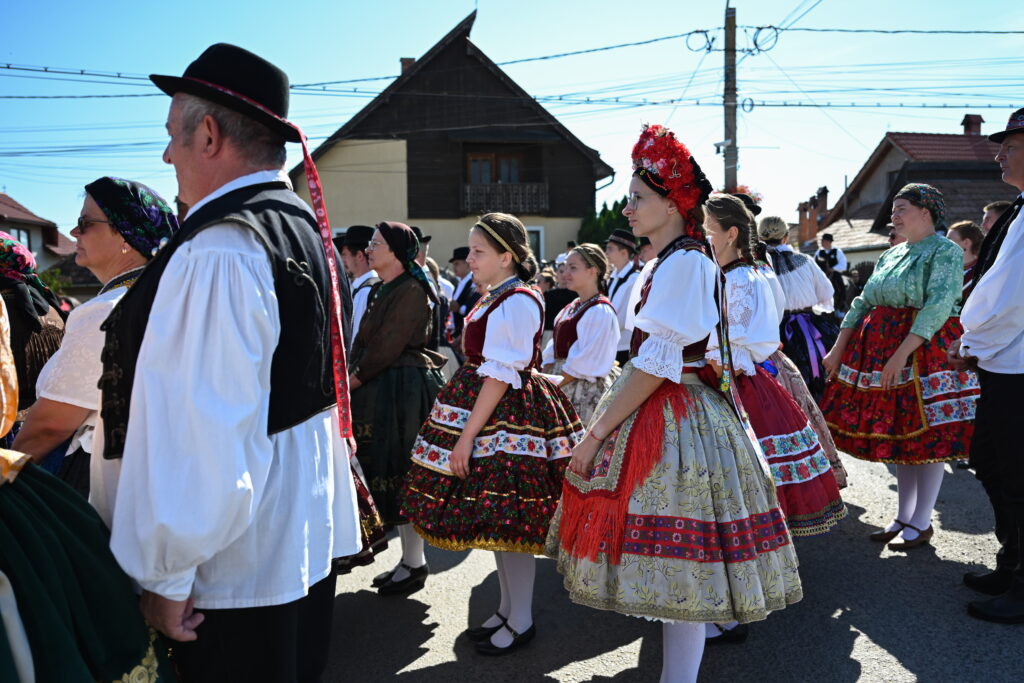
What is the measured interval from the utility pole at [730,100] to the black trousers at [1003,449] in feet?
37.6

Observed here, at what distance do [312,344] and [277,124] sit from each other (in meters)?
0.52

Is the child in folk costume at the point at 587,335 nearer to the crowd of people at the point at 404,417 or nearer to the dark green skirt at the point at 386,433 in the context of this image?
the crowd of people at the point at 404,417

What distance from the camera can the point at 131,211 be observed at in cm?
239

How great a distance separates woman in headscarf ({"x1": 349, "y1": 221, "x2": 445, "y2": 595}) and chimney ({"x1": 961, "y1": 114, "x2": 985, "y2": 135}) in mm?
31849

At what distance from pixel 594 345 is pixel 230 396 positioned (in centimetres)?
313

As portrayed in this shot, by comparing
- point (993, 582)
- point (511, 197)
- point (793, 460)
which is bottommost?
point (993, 582)

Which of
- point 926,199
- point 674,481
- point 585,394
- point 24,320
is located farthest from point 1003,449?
point 24,320

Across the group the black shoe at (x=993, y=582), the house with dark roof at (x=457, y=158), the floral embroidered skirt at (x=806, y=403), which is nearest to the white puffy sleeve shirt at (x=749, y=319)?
the floral embroidered skirt at (x=806, y=403)

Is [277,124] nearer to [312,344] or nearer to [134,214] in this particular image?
[312,344]

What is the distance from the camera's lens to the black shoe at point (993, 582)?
3.57m

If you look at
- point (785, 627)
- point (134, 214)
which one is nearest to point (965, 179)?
point (785, 627)

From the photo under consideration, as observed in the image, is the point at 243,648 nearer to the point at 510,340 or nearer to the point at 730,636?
the point at 510,340

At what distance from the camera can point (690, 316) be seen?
252cm

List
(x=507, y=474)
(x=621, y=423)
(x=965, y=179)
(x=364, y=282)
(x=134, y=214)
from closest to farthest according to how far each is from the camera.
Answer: (x=134, y=214), (x=621, y=423), (x=507, y=474), (x=364, y=282), (x=965, y=179)
